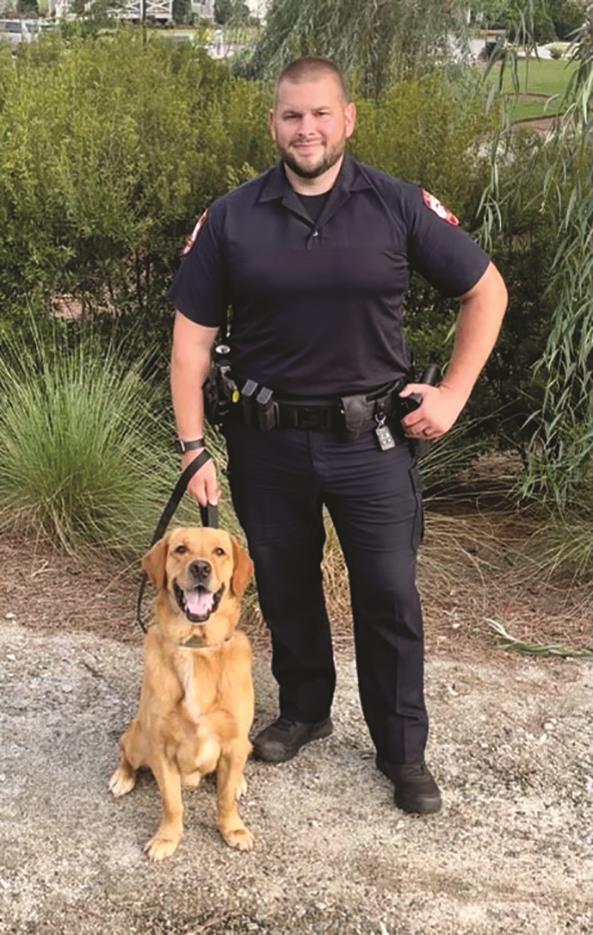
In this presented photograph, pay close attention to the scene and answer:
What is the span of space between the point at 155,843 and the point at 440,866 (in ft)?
2.78

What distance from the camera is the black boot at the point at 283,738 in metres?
3.81

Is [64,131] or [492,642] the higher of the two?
[64,131]

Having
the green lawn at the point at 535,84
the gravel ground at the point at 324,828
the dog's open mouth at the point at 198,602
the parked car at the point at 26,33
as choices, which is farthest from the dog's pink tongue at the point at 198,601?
the parked car at the point at 26,33

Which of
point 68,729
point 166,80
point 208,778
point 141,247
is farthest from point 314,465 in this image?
point 166,80

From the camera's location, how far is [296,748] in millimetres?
3863

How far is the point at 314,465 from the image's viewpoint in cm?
333

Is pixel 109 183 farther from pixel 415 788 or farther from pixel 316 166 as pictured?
pixel 415 788

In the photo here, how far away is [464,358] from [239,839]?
62.9 inches

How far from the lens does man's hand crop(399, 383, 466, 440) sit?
3.30 meters

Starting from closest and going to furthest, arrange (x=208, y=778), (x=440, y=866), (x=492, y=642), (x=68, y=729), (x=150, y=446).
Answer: (x=440, y=866)
(x=208, y=778)
(x=68, y=729)
(x=492, y=642)
(x=150, y=446)

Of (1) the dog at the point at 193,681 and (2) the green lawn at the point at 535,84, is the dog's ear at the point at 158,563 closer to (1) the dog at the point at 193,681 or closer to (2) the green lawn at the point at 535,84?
(1) the dog at the point at 193,681

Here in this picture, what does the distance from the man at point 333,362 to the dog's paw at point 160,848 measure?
749 mm

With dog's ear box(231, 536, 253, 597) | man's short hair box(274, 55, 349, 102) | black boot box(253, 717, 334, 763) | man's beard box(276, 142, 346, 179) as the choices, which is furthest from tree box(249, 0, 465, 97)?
dog's ear box(231, 536, 253, 597)

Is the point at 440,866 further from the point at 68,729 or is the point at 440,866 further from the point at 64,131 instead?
the point at 64,131
